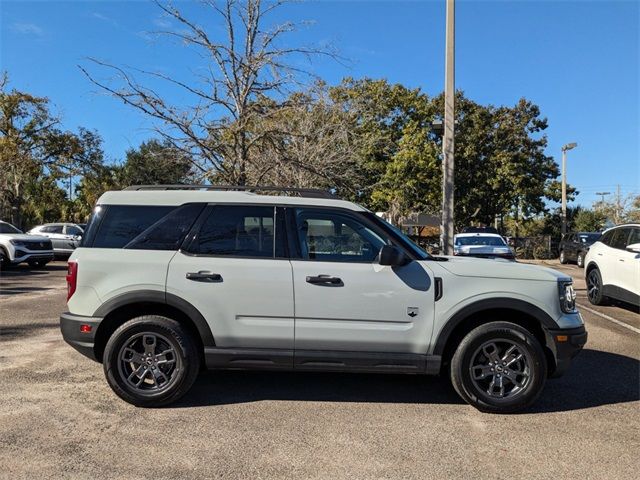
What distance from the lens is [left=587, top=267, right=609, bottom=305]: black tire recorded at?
32.8 ft

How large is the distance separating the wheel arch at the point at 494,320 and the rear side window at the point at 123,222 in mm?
2752

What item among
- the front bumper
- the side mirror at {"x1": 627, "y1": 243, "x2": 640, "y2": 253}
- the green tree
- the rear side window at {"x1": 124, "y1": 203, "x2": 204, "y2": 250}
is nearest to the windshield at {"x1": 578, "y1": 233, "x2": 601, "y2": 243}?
the side mirror at {"x1": 627, "y1": 243, "x2": 640, "y2": 253}

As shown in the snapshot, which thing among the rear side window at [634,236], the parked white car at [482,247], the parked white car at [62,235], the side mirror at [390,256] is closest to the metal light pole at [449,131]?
the parked white car at [482,247]

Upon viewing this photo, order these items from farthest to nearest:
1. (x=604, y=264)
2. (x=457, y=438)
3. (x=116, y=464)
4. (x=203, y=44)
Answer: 1. (x=604, y=264)
2. (x=203, y=44)
3. (x=457, y=438)
4. (x=116, y=464)

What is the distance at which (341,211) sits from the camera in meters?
4.70

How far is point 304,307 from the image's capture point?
442 centimetres

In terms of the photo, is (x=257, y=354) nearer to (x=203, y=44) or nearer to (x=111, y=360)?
(x=111, y=360)

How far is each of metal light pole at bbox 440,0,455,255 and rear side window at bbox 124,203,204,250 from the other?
779 cm

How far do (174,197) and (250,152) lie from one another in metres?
5.52

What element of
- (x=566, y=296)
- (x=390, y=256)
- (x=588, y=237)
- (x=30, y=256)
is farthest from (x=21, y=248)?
(x=588, y=237)

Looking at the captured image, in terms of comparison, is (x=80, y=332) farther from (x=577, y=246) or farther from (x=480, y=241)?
(x=577, y=246)

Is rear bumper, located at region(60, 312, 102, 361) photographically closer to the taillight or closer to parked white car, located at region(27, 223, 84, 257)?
the taillight

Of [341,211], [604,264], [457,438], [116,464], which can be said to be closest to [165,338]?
[116,464]

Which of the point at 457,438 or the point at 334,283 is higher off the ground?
the point at 334,283
